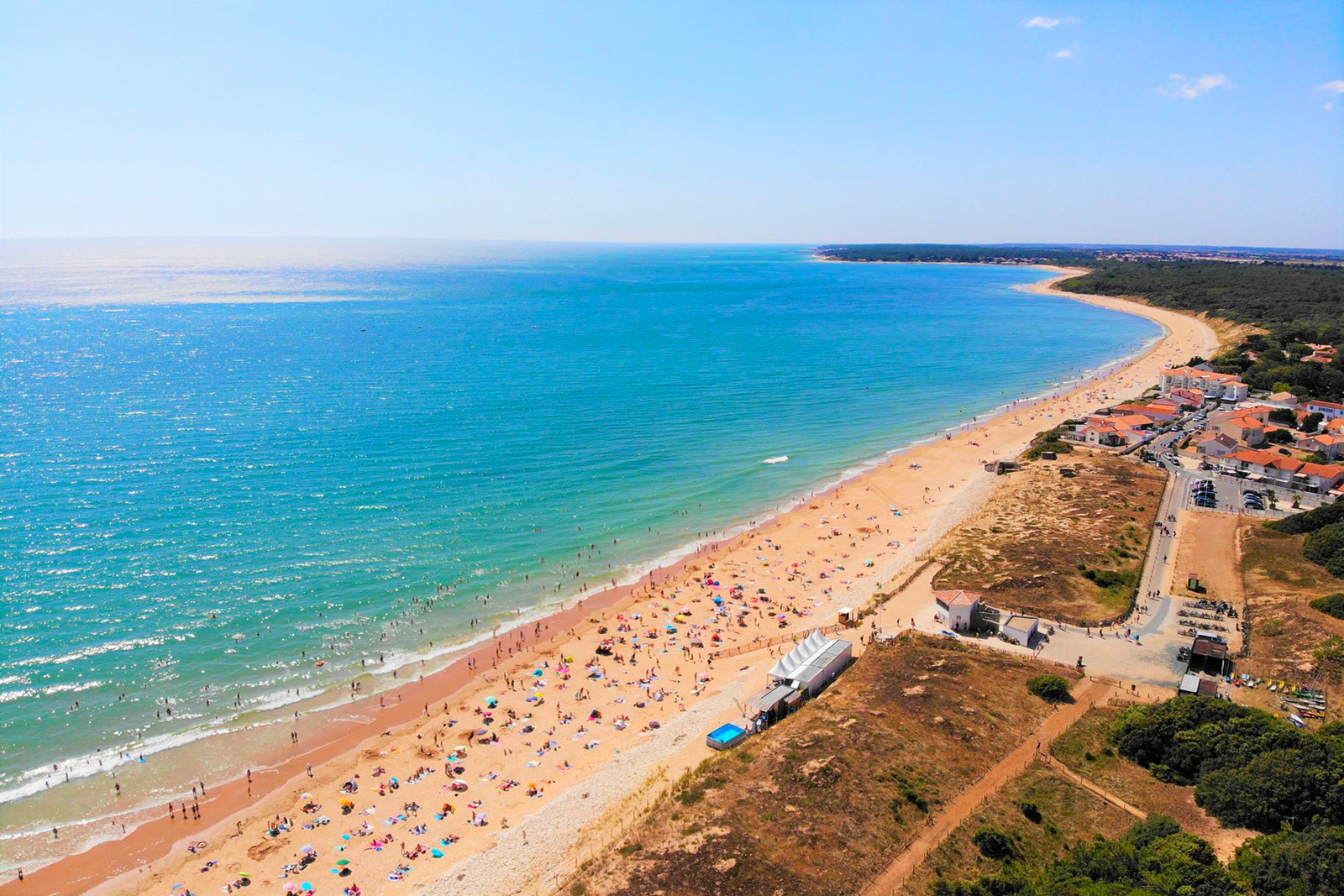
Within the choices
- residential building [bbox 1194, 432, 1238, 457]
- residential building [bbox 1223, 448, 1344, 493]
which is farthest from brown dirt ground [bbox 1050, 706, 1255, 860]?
residential building [bbox 1194, 432, 1238, 457]

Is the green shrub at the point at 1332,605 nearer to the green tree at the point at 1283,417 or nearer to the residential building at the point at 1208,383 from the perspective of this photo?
the green tree at the point at 1283,417

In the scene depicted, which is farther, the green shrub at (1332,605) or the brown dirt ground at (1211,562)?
the brown dirt ground at (1211,562)

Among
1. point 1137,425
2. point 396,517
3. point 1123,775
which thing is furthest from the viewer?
point 1137,425

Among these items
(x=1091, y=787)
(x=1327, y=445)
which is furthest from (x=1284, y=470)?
(x=1091, y=787)

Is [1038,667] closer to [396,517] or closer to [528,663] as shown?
[528,663]

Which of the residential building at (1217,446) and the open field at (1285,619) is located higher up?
the residential building at (1217,446)

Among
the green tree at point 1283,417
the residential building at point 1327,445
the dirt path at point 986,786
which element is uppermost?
the green tree at point 1283,417

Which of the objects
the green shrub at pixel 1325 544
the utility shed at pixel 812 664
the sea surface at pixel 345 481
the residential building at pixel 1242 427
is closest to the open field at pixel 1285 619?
the green shrub at pixel 1325 544

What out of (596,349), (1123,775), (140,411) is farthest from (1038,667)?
(596,349)
